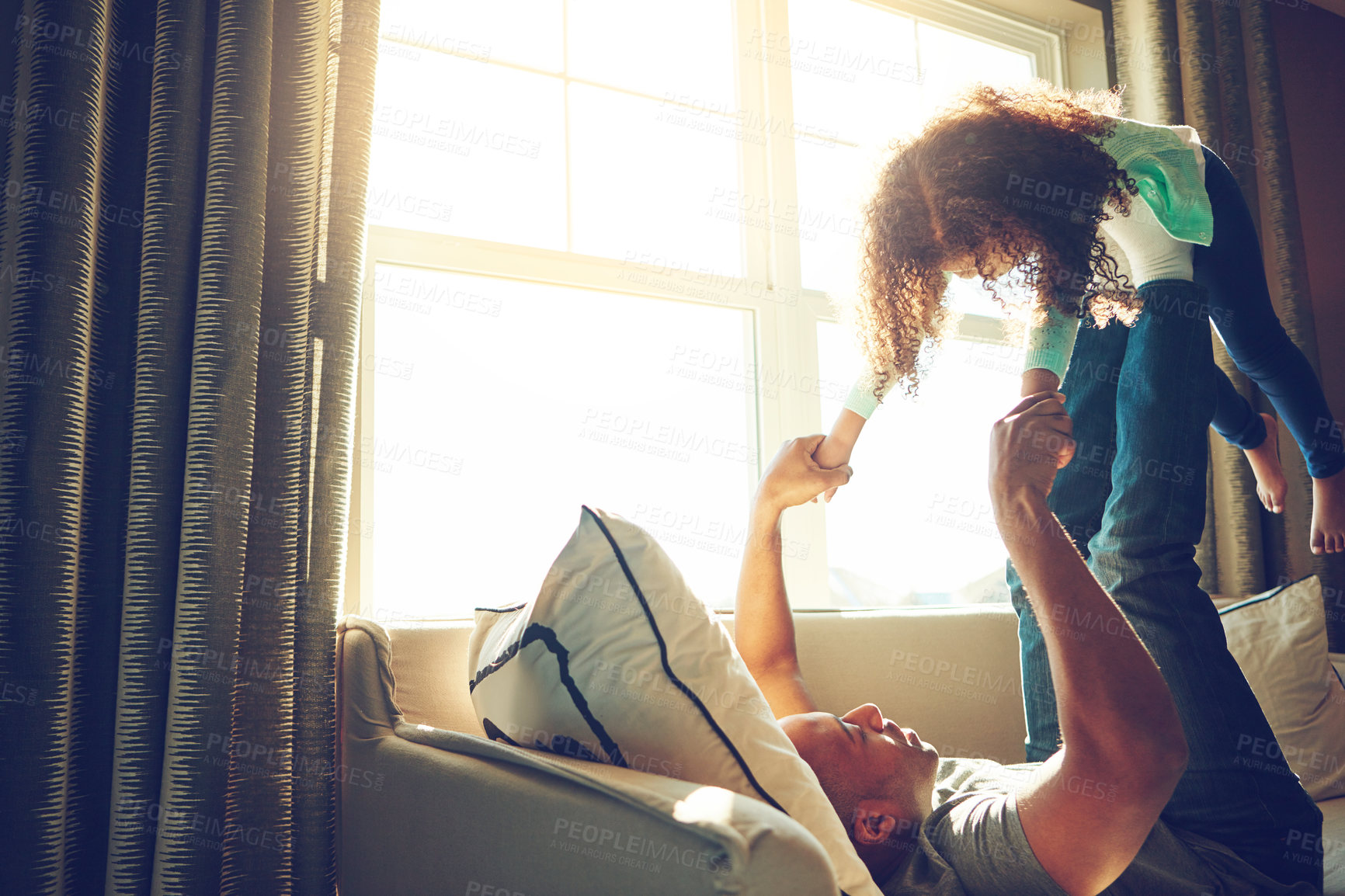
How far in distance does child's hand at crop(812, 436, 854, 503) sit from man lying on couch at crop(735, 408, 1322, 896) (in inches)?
17.3

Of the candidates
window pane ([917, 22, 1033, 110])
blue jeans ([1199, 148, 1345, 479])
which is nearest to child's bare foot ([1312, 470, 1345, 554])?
blue jeans ([1199, 148, 1345, 479])

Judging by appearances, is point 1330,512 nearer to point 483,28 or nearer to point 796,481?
point 796,481

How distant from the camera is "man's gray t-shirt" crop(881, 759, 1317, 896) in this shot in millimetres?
824

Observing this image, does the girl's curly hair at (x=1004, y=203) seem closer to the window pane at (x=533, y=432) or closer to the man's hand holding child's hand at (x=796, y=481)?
the man's hand holding child's hand at (x=796, y=481)

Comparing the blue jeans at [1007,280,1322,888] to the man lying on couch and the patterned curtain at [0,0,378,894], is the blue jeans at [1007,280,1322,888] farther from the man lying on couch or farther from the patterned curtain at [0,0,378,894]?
the patterned curtain at [0,0,378,894]

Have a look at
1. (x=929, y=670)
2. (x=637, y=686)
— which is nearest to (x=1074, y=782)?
(x=637, y=686)

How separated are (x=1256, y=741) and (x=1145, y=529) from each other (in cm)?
27

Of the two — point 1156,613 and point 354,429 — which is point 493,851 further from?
point 354,429

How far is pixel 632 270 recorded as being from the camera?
205 cm

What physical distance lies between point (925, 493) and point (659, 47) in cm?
150

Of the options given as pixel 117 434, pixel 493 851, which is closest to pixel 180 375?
pixel 117 434

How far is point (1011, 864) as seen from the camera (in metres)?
0.82

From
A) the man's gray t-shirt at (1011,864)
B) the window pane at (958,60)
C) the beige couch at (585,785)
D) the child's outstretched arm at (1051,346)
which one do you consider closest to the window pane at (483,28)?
the window pane at (958,60)

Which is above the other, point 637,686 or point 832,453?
point 832,453
